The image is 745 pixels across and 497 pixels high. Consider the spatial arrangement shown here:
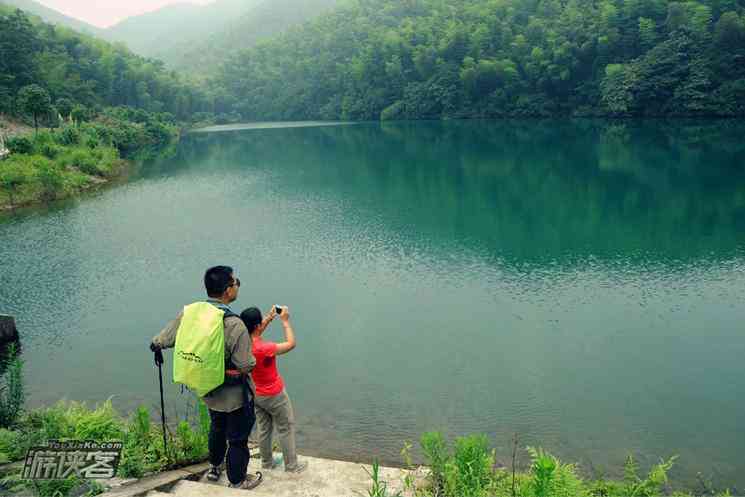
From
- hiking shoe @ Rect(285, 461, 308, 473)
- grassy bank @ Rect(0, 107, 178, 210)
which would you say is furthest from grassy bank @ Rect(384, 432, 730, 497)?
grassy bank @ Rect(0, 107, 178, 210)

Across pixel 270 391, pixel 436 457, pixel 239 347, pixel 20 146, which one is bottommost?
pixel 436 457

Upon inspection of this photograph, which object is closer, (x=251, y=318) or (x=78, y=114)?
(x=251, y=318)

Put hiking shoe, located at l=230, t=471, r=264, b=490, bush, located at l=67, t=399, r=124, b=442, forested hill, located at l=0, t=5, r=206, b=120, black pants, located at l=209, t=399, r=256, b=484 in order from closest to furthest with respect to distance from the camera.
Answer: black pants, located at l=209, t=399, r=256, b=484, hiking shoe, located at l=230, t=471, r=264, b=490, bush, located at l=67, t=399, r=124, b=442, forested hill, located at l=0, t=5, r=206, b=120

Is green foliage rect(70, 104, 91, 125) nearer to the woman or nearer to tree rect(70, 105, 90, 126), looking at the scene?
tree rect(70, 105, 90, 126)

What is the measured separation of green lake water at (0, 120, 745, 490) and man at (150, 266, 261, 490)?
8.95ft

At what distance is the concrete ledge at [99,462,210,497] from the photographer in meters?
4.49

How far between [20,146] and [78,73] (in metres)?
48.2

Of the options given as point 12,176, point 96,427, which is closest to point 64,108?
point 12,176

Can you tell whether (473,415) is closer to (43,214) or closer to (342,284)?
(342,284)

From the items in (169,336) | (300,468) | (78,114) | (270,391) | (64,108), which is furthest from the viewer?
(78,114)

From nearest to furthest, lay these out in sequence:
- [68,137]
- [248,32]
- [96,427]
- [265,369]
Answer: [265,369] < [96,427] < [68,137] < [248,32]

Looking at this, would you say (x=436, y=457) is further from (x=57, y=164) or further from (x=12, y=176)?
(x=57, y=164)

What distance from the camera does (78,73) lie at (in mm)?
70312

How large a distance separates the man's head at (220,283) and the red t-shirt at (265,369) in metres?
0.70
